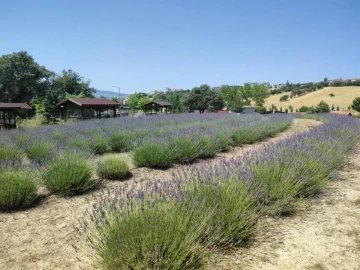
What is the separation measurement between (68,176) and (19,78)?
52.9m

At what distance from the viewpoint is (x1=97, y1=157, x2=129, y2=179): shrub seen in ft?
19.7

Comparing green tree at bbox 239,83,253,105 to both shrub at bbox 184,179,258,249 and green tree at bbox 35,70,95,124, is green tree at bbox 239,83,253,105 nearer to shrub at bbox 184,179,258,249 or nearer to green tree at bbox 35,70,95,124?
green tree at bbox 35,70,95,124

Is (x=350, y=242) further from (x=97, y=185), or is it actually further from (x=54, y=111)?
(x=54, y=111)

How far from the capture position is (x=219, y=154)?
9.33 m

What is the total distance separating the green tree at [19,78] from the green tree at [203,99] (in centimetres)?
3061

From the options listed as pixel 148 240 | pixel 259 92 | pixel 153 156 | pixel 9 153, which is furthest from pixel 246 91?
pixel 148 240

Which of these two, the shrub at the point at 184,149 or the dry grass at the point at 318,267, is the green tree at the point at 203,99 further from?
the dry grass at the point at 318,267

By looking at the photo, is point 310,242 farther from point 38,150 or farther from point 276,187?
point 38,150

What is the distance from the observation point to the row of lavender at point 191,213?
217 cm

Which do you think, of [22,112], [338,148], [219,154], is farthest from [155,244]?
[22,112]

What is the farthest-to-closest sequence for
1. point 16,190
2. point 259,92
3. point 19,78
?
point 259,92 → point 19,78 → point 16,190

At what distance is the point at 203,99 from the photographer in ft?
215

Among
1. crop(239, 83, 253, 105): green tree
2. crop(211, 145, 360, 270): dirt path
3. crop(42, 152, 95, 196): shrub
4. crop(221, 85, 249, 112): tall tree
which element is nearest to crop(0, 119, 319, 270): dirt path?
crop(42, 152, 95, 196): shrub

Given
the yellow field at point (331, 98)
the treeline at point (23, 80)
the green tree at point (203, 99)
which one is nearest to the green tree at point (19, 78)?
the treeline at point (23, 80)
